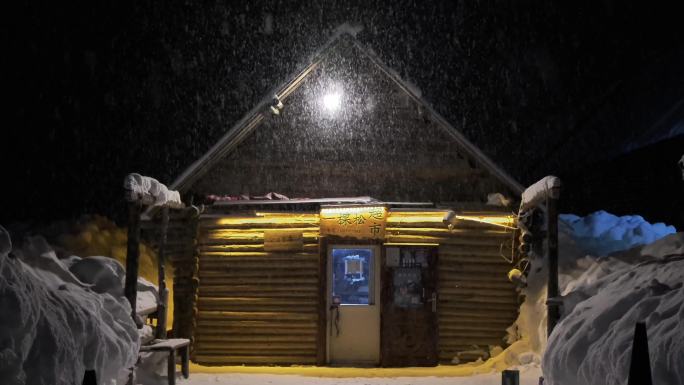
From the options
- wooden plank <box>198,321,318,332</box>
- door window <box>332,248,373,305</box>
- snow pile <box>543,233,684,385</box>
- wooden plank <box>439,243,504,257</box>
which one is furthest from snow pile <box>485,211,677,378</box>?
wooden plank <box>198,321,318,332</box>

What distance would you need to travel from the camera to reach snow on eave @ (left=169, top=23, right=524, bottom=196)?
14.5 metres

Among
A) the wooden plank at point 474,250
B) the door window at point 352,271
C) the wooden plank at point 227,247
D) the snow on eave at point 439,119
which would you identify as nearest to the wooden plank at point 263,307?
the door window at point 352,271

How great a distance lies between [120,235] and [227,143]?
9778 mm

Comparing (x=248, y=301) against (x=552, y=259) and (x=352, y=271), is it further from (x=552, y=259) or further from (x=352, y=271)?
(x=552, y=259)

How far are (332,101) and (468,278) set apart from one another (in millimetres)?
4557

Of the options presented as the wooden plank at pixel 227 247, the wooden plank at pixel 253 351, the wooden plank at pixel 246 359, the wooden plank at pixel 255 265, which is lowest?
the wooden plank at pixel 246 359

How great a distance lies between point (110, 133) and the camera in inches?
1251

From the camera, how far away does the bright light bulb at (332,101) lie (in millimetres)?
15375

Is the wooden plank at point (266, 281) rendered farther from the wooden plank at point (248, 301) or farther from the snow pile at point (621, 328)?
the snow pile at point (621, 328)

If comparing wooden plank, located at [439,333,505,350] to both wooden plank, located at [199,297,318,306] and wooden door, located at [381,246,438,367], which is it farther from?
wooden plank, located at [199,297,318,306]

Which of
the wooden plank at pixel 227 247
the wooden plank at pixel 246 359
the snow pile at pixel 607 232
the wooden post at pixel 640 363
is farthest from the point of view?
the snow pile at pixel 607 232

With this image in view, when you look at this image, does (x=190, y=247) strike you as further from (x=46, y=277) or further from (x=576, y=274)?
(x=576, y=274)

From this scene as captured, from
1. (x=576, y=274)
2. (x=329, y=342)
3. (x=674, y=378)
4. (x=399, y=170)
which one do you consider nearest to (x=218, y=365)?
(x=329, y=342)

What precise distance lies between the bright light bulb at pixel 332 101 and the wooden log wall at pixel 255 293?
93.3 inches
